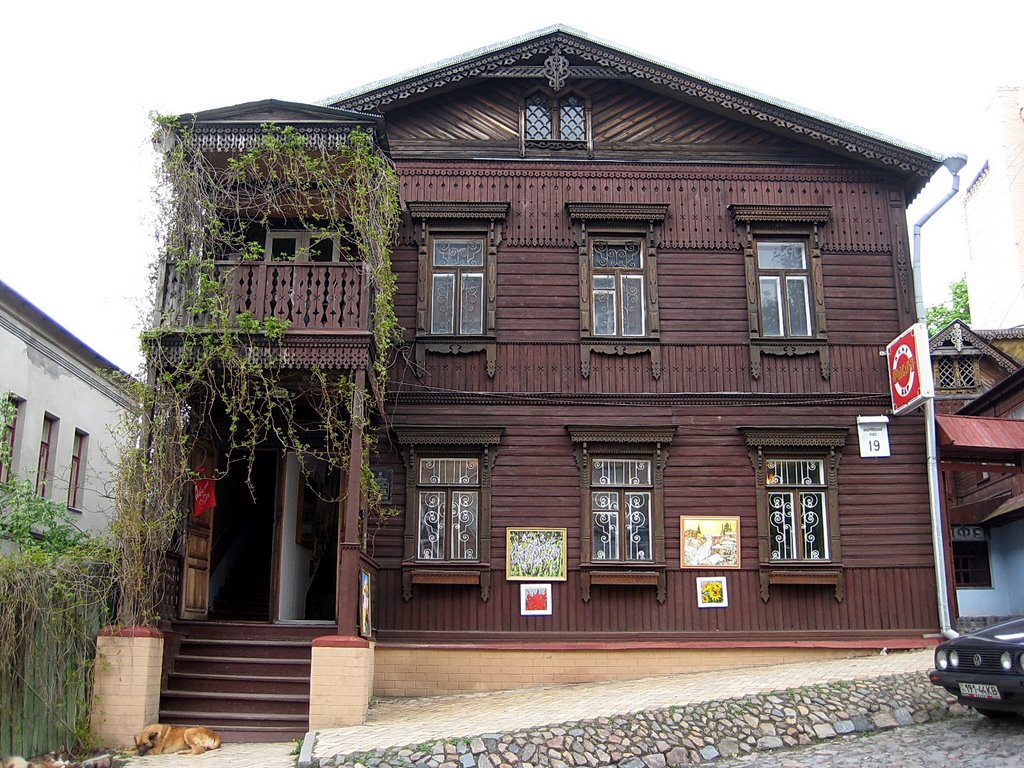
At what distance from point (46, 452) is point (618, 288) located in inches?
429

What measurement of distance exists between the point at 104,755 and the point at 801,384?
10.0m

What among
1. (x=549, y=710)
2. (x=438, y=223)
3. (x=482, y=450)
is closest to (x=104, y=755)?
(x=549, y=710)

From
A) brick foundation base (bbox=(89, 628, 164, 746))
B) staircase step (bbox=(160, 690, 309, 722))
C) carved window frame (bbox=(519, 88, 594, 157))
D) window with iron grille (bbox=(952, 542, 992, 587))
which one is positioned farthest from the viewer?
window with iron grille (bbox=(952, 542, 992, 587))

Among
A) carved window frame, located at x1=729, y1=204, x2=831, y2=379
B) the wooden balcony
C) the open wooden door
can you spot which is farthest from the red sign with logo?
the open wooden door

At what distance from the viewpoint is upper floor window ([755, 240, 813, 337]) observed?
14.8 m

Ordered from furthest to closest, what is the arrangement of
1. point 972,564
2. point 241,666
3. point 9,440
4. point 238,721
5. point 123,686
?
point 972,564 → point 9,440 → point 241,666 → point 238,721 → point 123,686

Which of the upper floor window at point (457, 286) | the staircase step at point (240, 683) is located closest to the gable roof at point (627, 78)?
the upper floor window at point (457, 286)

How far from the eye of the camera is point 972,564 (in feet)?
71.3

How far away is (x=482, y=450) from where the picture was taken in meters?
14.2

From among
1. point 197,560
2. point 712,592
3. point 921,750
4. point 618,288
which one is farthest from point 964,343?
point 197,560

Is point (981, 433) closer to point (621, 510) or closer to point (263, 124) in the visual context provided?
point (621, 510)

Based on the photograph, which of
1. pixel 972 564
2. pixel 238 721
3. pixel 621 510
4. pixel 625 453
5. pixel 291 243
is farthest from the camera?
pixel 972 564

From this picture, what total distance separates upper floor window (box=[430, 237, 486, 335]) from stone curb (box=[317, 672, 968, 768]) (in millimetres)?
6425

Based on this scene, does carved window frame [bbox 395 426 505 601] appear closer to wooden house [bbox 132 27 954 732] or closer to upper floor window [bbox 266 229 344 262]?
wooden house [bbox 132 27 954 732]
